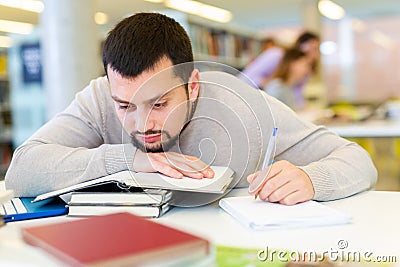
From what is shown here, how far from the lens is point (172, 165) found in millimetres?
1037

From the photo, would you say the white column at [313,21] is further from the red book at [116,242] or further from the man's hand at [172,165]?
the red book at [116,242]

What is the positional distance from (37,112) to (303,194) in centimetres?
460

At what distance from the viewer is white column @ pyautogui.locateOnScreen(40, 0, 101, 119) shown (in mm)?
2971

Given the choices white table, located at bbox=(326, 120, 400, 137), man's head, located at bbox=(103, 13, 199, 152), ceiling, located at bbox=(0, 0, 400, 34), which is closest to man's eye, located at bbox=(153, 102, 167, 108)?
man's head, located at bbox=(103, 13, 199, 152)

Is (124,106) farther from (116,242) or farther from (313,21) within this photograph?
(313,21)

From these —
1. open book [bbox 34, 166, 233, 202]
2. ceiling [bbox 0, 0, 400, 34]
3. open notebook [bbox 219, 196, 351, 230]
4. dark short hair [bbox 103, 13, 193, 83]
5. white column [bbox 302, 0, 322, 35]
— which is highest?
ceiling [bbox 0, 0, 400, 34]

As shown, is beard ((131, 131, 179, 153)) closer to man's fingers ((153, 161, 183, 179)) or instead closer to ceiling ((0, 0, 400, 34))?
man's fingers ((153, 161, 183, 179))

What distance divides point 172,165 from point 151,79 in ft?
0.57

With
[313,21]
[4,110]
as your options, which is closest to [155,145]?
[4,110]

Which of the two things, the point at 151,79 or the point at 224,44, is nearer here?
the point at 151,79

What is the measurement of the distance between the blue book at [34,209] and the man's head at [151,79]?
7.9 inches

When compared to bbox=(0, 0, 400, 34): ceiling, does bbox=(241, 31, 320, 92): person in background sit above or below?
below

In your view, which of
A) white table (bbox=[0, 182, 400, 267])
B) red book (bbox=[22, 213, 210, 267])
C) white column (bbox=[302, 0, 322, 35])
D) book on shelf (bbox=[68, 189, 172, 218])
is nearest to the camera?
red book (bbox=[22, 213, 210, 267])

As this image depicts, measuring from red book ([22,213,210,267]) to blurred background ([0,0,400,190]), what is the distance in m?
0.79
